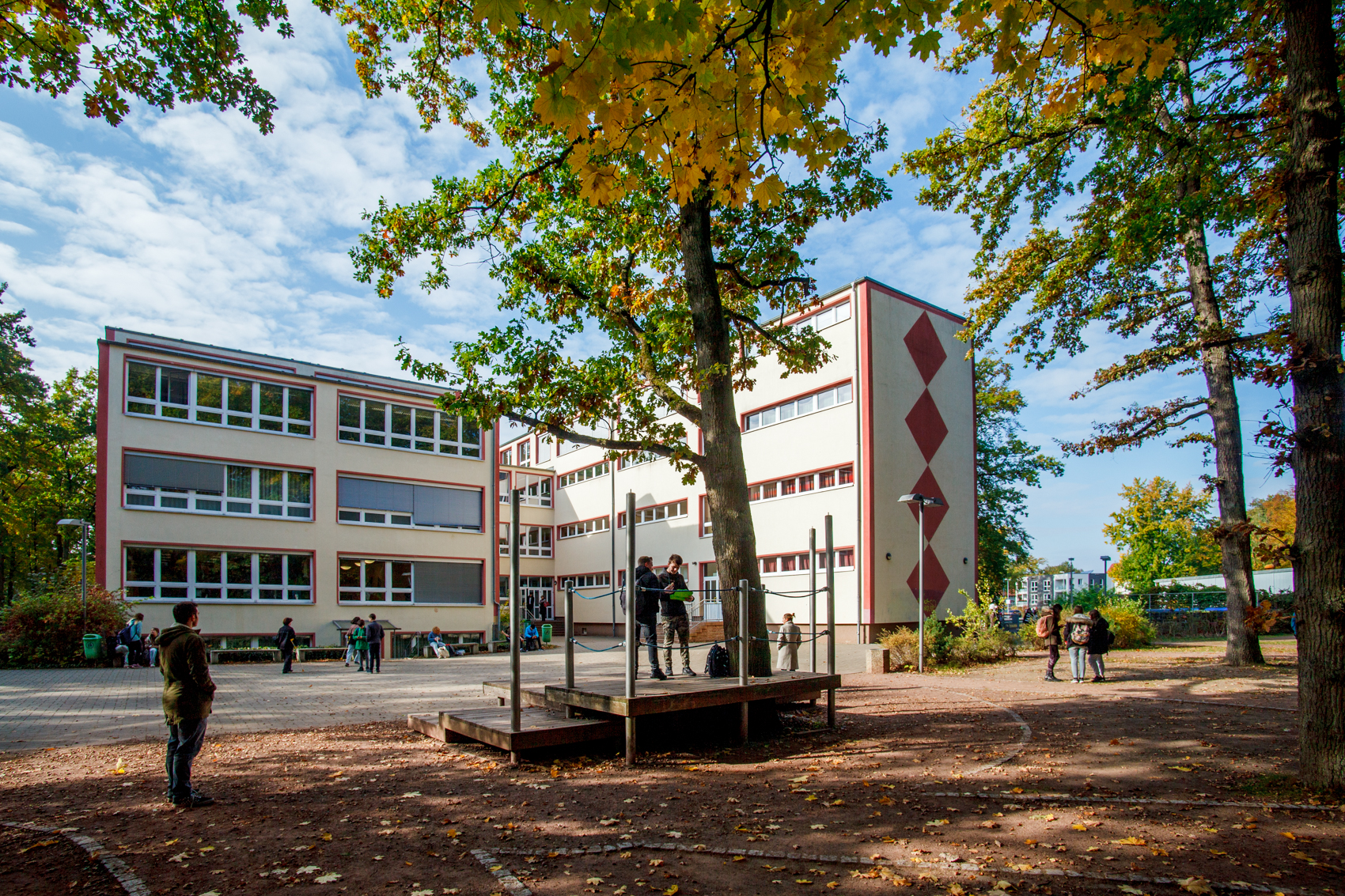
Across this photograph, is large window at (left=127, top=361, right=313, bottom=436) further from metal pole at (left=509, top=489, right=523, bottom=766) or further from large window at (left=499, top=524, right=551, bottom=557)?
metal pole at (left=509, top=489, right=523, bottom=766)

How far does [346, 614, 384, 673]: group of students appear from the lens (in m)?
21.5

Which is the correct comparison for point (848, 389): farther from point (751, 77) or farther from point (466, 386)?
point (751, 77)

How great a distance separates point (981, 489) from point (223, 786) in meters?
36.6

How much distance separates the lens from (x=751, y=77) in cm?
386

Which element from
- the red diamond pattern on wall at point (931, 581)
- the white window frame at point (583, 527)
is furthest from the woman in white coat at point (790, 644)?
the white window frame at point (583, 527)

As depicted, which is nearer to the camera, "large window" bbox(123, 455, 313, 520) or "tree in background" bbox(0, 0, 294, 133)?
"tree in background" bbox(0, 0, 294, 133)

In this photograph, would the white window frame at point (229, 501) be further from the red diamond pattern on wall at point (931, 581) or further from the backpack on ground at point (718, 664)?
the backpack on ground at point (718, 664)

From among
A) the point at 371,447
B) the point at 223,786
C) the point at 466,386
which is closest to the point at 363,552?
the point at 371,447

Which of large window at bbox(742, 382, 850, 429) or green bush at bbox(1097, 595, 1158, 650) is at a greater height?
large window at bbox(742, 382, 850, 429)

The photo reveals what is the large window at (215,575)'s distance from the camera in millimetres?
25844

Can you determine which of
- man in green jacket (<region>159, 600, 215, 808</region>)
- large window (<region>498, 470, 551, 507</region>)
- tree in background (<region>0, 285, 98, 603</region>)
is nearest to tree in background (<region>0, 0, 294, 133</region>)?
man in green jacket (<region>159, 600, 215, 808</region>)

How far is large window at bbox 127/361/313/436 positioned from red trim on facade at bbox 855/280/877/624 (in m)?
20.2

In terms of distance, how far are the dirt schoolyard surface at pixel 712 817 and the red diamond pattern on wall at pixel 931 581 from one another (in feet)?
62.7

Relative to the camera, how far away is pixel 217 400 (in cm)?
2789
